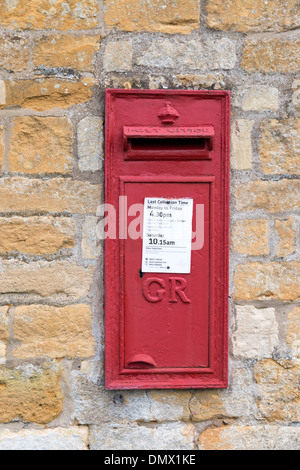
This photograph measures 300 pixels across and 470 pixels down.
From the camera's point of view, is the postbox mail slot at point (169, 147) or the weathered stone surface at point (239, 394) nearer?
the postbox mail slot at point (169, 147)

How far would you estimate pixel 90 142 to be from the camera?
186 cm

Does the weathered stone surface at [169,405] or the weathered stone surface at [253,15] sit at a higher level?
the weathered stone surface at [253,15]

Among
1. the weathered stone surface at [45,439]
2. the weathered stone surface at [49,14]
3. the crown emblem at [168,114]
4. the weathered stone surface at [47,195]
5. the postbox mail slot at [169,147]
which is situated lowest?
the weathered stone surface at [45,439]

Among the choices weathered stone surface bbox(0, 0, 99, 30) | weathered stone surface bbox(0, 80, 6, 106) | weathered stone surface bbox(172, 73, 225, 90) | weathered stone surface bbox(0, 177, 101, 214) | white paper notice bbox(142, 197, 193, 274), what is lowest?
white paper notice bbox(142, 197, 193, 274)

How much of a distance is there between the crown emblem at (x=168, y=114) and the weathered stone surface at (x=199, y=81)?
145mm

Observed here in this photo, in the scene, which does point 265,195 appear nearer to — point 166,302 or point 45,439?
point 166,302

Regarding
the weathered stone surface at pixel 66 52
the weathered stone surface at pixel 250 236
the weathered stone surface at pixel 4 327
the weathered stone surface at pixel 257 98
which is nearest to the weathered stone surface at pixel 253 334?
the weathered stone surface at pixel 250 236

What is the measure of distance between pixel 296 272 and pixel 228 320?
1.18 ft

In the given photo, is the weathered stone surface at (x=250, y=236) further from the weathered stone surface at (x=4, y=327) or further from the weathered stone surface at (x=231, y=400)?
the weathered stone surface at (x=4, y=327)

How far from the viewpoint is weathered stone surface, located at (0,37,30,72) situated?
6.10 ft

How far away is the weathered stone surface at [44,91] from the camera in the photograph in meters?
1.86

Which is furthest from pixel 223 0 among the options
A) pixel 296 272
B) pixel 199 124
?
pixel 296 272

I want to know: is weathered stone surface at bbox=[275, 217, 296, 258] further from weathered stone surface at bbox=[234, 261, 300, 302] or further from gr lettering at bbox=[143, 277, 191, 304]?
gr lettering at bbox=[143, 277, 191, 304]

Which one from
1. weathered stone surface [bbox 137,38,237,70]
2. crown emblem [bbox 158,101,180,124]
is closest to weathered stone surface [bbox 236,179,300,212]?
crown emblem [bbox 158,101,180,124]
